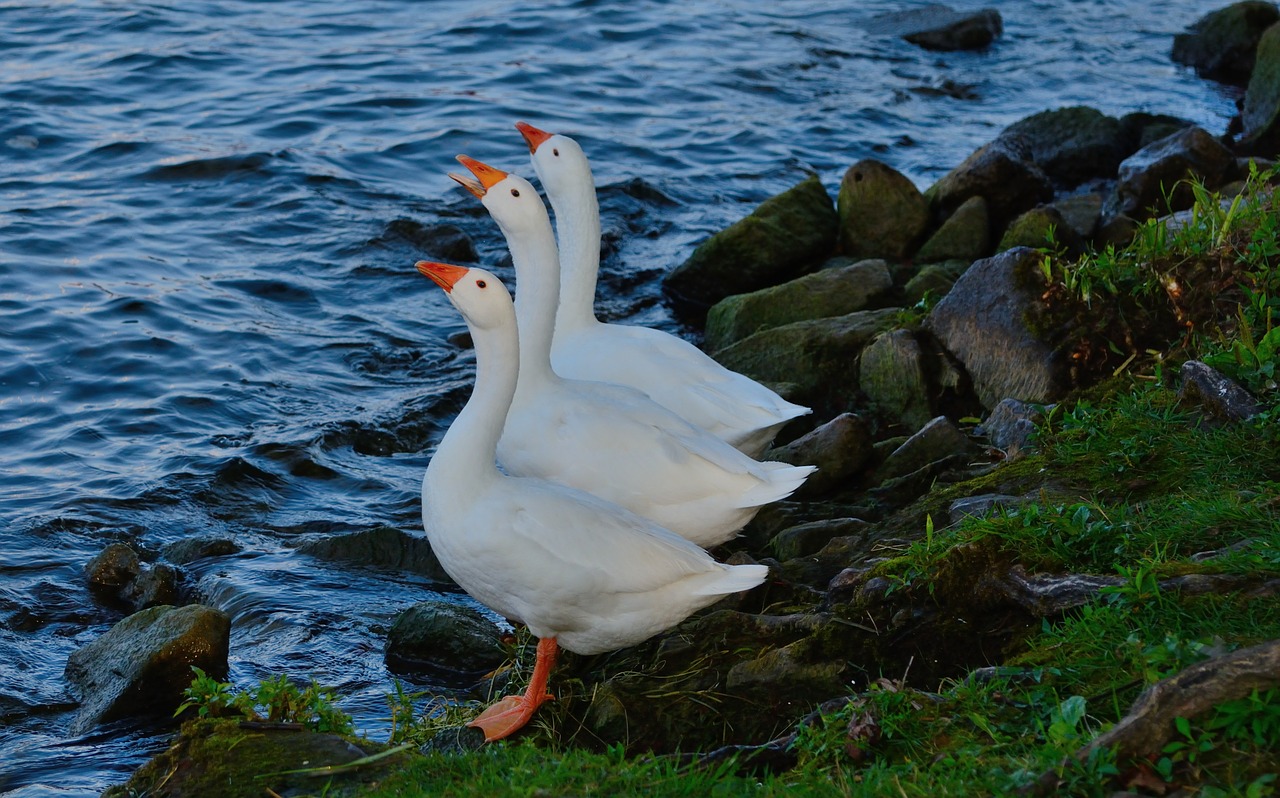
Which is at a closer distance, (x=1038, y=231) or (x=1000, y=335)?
(x=1000, y=335)

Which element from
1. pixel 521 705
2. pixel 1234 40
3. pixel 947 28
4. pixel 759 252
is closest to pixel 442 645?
pixel 521 705

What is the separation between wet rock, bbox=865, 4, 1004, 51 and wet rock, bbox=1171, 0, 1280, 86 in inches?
110

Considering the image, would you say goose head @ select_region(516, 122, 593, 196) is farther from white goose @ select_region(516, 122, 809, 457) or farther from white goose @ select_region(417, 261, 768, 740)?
white goose @ select_region(417, 261, 768, 740)

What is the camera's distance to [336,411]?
28.4 feet

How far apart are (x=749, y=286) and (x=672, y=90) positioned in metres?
6.11

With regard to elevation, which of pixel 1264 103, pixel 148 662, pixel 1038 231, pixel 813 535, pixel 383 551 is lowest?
pixel 383 551

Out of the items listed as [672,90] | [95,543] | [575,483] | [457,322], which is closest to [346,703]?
[575,483]

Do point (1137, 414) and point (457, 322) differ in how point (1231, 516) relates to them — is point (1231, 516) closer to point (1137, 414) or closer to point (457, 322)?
point (1137, 414)

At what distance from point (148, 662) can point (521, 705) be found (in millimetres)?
1573

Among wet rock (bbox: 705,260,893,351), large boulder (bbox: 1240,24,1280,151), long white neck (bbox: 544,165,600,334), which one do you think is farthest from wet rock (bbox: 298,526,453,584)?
large boulder (bbox: 1240,24,1280,151)

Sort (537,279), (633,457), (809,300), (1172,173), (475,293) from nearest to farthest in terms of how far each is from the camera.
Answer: (475,293), (633,457), (537,279), (809,300), (1172,173)

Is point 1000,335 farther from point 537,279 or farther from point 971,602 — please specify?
point 971,602

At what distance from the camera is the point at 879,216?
10.2 meters

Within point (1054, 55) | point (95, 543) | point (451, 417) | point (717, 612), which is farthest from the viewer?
point (1054, 55)
